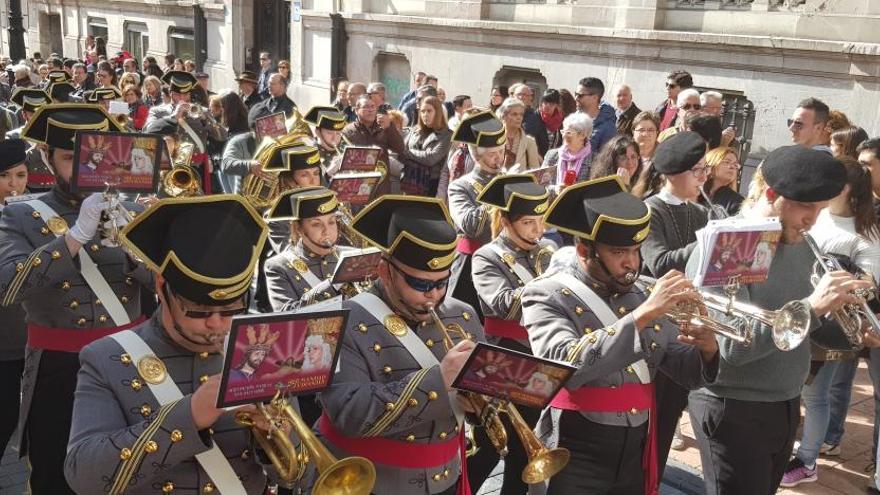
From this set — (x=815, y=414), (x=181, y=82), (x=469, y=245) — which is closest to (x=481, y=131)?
(x=469, y=245)

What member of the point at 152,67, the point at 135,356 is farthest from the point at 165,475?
the point at 152,67

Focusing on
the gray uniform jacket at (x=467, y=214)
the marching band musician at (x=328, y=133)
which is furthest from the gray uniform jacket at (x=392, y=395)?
the marching band musician at (x=328, y=133)

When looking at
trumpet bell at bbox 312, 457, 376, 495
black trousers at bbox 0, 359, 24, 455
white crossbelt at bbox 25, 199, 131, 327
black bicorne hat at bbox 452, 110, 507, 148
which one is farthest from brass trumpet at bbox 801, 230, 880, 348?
black trousers at bbox 0, 359, 24, 455

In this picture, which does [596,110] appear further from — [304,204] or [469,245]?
[304,204]

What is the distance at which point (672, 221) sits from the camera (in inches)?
215

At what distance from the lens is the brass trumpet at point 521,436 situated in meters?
3.34

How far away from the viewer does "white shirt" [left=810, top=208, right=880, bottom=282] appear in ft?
17.9

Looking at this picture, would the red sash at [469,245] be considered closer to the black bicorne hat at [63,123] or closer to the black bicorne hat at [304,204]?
the black bicorne hat at [304,204]

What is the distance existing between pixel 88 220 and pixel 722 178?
4.77 m

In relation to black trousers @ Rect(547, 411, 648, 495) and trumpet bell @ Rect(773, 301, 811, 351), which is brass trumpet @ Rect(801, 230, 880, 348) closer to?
trumpet bell @ Rect(773, 301, 811, 351)

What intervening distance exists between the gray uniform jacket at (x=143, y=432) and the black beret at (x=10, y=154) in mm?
3043

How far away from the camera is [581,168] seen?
892 cm

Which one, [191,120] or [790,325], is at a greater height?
[790,325]

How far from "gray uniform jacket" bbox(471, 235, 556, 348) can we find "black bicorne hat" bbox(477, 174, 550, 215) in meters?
0.23
